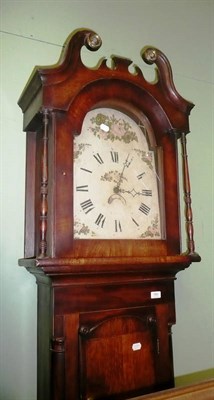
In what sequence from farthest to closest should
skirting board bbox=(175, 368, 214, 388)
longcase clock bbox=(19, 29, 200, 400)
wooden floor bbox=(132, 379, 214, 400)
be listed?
skirting board bbox=(175, 368, 214, 388) < longcase clock bbox=(19, 29, 200, 400) < wooden floor bbox=(132, 379, 214, 400)

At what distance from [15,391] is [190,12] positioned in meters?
1.71

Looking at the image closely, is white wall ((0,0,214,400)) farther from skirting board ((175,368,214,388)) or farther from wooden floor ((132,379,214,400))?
wooden floor ((132,379,214,400))

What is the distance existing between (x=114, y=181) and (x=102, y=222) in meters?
0.13

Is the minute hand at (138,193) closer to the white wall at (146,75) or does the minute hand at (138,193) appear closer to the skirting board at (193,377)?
the white wall at (146,75)

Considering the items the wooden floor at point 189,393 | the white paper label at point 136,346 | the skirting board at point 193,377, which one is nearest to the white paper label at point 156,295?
the white paper label at point 136,346

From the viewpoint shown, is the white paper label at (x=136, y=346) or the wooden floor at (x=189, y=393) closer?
the wooden floor at (x=189, y=393)

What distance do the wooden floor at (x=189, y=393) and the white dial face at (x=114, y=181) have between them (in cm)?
41

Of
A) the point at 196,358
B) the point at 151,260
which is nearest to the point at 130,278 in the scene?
the point at 151,260

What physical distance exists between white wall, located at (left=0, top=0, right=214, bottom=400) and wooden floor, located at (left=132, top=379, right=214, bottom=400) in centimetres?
47

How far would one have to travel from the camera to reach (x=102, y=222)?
102cm

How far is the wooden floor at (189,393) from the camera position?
0.81 m

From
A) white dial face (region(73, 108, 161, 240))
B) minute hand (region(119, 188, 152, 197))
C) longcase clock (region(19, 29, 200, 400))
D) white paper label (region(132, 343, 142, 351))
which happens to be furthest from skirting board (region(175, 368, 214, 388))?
minute hand (region(119, 188, 152, 197))

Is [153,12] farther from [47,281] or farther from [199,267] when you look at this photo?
[47,281]

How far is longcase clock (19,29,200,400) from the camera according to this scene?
3.05 ft
